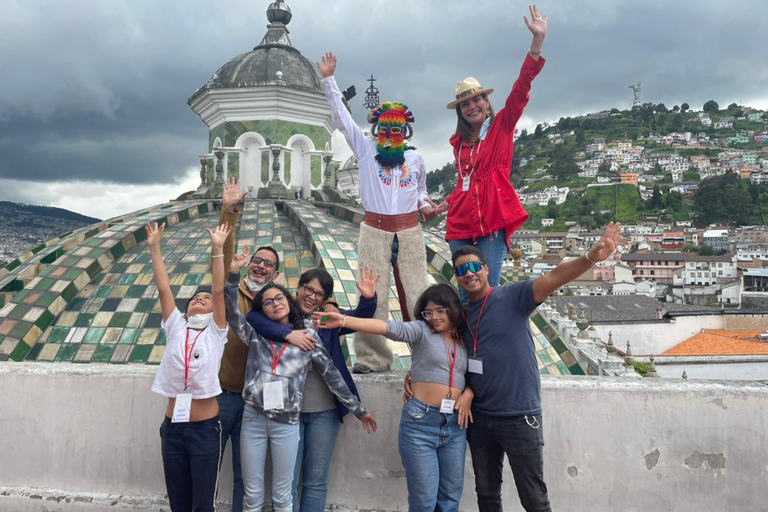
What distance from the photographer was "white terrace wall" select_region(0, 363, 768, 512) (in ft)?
12.5

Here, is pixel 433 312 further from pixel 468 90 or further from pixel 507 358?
pixel 468 90

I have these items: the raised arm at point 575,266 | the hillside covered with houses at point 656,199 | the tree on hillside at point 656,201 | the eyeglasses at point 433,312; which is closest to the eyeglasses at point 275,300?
the eyeglasses at point 433,312

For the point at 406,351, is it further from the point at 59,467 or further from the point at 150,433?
the point at 59,467

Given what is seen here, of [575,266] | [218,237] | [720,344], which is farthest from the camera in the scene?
[720,344]

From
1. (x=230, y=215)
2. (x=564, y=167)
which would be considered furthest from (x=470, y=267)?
(x=564, y=167)

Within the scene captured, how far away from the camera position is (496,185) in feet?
13.3

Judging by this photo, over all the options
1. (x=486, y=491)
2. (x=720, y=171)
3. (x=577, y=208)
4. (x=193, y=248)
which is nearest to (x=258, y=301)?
(x=486, y=491)

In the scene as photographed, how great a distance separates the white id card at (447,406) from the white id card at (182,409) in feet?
4.98

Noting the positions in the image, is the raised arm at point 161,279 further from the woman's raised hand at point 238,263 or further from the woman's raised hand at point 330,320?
the woman's raised hand at point 330,320

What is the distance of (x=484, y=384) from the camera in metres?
3.36

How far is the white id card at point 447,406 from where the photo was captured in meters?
3.32

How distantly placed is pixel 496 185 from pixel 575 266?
1.10m

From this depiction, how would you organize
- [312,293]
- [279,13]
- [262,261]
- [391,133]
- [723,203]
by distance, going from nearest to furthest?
[312,293] → [262,261] → [391,133] → [279,13] → [723,203]

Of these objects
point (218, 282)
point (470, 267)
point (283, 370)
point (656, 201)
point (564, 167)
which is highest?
point (564, 167)
